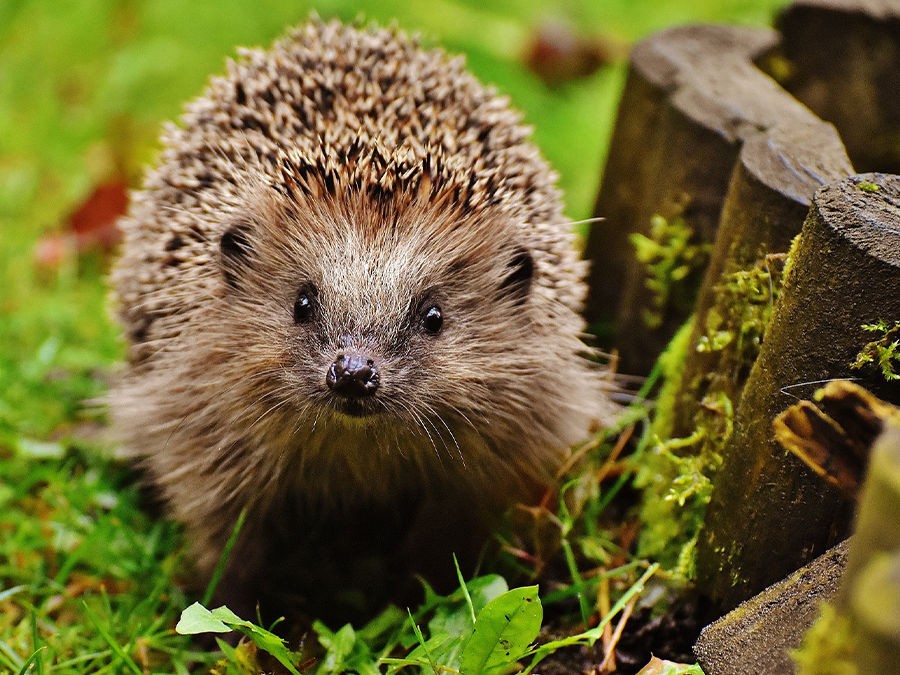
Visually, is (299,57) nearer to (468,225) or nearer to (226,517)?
(468,225)

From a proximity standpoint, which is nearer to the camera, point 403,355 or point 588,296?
point 403,355

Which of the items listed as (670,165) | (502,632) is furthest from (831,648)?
(670,165)

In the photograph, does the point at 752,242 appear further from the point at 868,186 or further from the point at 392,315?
the point at 392,315

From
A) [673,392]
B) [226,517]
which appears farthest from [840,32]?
[226,517]

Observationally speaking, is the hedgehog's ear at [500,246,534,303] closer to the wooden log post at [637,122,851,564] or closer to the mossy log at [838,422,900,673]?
the wooden log post at [637,122,851,564]

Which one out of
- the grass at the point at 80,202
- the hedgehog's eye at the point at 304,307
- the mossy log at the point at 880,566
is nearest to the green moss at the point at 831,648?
the mossy log at the point at 880,566

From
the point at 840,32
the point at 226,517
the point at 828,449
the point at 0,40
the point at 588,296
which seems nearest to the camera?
the point at 828,449
